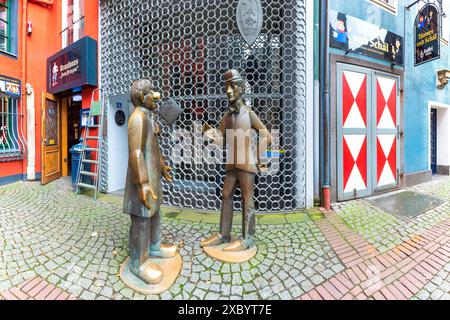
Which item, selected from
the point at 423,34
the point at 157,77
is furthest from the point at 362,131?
the point at 157,77

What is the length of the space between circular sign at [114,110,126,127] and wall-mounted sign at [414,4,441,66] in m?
7.50

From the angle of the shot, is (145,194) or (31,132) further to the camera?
(31,132)

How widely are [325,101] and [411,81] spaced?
3.63 meters

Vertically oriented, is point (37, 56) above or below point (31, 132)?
above

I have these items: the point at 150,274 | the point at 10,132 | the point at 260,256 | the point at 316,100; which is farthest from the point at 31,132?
the point at 316,100

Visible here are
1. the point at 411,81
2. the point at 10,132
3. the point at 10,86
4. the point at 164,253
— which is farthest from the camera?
the point at 10,132

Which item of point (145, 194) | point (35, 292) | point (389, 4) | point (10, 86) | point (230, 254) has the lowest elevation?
point (35, 292)

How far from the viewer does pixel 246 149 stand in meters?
2.53

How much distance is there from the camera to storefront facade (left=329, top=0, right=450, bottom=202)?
462cm

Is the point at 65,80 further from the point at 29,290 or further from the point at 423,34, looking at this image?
the point at 423,34

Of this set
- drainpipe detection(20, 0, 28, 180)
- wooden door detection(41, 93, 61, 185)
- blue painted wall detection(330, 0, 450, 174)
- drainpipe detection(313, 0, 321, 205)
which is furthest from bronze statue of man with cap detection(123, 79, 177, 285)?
drainpipe detection(20, 0, 28, 180)

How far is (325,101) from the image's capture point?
4336mm

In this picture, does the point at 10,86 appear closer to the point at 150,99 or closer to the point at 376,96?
the point at 150,99

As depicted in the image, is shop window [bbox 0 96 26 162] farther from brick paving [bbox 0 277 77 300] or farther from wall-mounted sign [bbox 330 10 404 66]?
wall-mounted sign [bbox 330 10 404 66]
